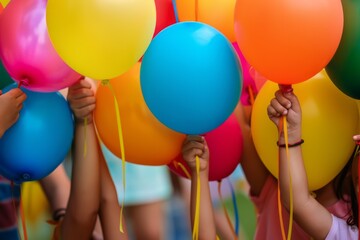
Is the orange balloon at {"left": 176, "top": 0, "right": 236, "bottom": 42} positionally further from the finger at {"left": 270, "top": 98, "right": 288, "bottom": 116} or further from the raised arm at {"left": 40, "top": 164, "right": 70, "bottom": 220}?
the raised arm at {"left": 40, "top": 164, "right": 70, "bottom": 220}

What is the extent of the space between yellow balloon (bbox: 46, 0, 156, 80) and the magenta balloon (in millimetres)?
69

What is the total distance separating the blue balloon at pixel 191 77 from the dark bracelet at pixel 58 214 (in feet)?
1.87

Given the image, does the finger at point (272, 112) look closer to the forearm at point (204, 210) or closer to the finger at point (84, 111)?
the forearm at point (204, 210)

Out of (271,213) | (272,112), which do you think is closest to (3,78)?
(272,112)

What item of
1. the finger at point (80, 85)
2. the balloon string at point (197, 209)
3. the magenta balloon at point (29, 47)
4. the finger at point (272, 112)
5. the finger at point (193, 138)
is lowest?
the balloon string at point (197, 209)

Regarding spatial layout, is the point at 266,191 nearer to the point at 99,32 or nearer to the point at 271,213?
the point at 271,213

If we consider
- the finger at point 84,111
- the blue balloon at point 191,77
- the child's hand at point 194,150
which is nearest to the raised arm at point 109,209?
the finger at point 84,111

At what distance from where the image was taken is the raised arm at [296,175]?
1.20 meters

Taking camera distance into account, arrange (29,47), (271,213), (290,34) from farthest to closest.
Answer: (271,213), (29,47), (290,34)

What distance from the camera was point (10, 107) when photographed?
1.23 m

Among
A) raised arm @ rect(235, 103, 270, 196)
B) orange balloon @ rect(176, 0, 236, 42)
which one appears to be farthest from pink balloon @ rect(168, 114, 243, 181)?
orange balloon @ rect(176, 0, 236, 42)

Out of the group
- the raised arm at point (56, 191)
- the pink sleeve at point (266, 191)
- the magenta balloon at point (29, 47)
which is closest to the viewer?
the magenta balloon at point (29, 47)

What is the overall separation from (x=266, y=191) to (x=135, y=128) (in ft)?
1.48

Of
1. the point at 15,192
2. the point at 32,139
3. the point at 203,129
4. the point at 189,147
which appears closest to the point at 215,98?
the point at 203,129
